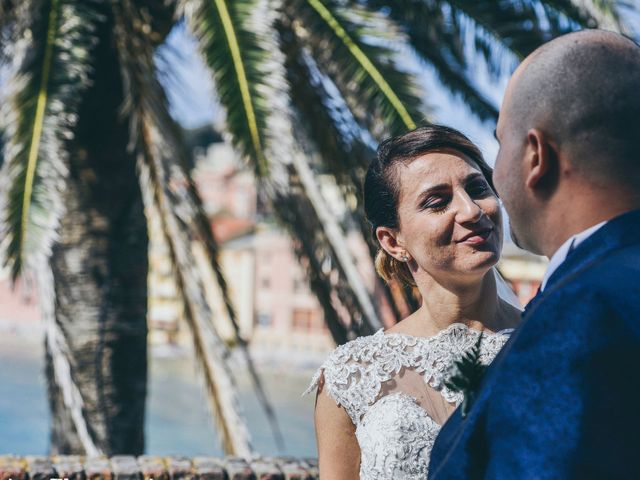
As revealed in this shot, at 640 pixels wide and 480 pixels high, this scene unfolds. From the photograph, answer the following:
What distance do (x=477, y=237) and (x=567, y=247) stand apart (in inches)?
39.1

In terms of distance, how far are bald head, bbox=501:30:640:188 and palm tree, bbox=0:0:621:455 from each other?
137 inches

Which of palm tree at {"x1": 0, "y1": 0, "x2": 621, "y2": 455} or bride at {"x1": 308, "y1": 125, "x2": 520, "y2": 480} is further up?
bride at {"x1": 308, "y1": 125, "x2": 520, "y2": 480}

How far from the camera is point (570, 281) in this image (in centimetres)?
114

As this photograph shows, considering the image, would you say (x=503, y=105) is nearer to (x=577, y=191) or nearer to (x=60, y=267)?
(x=577, y=191)

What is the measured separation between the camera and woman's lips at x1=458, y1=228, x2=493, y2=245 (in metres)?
2.20

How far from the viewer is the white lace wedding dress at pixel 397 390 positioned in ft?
7.06

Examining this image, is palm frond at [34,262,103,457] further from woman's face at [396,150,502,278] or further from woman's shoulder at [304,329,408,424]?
woman's face at [396,150,502,278]

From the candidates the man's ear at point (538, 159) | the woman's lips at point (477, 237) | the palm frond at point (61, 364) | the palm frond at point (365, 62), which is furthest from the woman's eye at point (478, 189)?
the palm frond at point (61, 364)

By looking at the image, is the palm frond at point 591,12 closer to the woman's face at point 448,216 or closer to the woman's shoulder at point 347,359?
the woman's face at point 448,216

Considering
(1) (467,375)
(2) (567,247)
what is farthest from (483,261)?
(2) (567,247)

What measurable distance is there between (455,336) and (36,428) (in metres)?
22.3

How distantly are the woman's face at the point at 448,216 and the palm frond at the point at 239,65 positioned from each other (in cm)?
243

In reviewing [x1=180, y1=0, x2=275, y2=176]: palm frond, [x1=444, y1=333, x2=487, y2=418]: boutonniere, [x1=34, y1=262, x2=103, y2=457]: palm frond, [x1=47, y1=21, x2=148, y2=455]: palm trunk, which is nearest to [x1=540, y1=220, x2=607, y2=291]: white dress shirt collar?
[x1=444, y1=333, x2=487, y2=418]: boutonniere

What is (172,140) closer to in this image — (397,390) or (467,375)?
(397,390)
